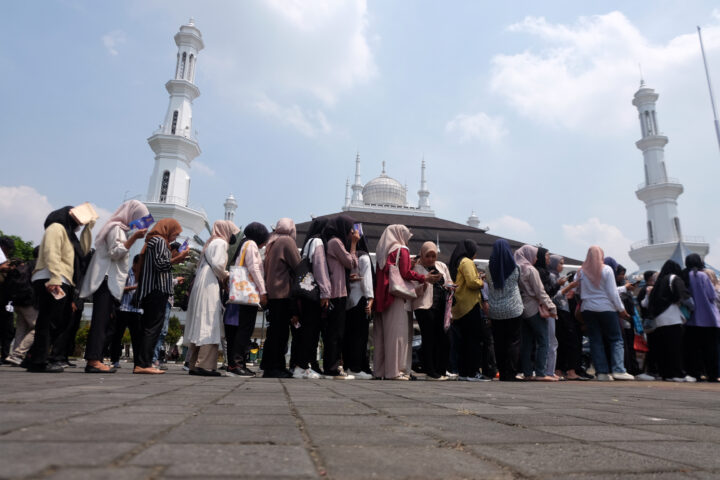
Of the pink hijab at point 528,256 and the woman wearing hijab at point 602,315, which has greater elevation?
the pink hijab at point 528,256

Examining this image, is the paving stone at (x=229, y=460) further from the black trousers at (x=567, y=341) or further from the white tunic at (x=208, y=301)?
the black trousers at (x=567, y=341)

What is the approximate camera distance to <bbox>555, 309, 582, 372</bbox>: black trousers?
7.12m

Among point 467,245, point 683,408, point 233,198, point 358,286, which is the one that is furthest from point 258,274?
point 233,198

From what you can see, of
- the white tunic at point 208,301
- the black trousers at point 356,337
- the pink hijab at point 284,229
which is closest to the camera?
the white tunic at point 208,301

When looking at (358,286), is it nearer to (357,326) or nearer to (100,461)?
(357,326)

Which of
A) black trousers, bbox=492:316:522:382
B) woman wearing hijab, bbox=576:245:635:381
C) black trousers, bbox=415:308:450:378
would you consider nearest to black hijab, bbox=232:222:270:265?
black trousers, bbox=415:308:450:378

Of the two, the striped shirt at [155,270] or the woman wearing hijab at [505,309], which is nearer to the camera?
the striped shirt at [155,270]

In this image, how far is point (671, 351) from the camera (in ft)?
23.0

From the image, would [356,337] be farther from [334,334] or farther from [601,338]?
[601,338]

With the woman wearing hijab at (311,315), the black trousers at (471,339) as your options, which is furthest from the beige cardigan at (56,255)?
the black trousers at (471,339)

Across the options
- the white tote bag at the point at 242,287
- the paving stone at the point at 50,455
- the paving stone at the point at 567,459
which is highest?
the white tote bag at the point at 242,287

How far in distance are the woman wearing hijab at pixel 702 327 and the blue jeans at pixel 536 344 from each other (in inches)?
102

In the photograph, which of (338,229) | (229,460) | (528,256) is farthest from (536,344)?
(229,460)

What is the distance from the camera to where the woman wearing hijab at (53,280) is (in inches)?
175
